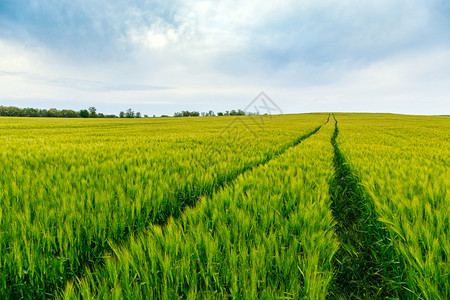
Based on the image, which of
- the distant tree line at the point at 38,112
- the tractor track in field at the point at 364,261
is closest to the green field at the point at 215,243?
the tractor track in field at the point at 364,261

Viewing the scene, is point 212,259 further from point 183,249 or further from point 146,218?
point 146,218

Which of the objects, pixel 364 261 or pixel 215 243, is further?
pixel 364 261

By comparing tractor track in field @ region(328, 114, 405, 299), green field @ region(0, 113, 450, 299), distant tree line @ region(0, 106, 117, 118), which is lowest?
tractor track in field @ region(328, 114, 405, 299)

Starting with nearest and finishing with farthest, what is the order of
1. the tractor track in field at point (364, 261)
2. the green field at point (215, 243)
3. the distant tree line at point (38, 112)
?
the green field at point (215, 243) → the tractor track in field at point (364, 261) → the distant tree line at point (38, 112)

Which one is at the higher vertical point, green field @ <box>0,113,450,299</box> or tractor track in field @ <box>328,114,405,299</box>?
green field @ <box>0,113,450,299</box>

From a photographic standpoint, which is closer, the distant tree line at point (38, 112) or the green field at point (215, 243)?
the green field at point (215, 243)

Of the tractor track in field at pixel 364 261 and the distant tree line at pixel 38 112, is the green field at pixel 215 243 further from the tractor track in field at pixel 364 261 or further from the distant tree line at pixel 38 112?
the distant tree line at pixel 38 112

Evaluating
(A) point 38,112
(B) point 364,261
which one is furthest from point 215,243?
(A) point 38,112

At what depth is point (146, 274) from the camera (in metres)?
0.99

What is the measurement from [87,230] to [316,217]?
1.85 meters

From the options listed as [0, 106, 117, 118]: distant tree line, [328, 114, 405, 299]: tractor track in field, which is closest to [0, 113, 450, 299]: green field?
[328, 114, 405, 299]: tractor track in field

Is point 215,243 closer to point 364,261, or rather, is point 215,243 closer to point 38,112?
point 364,261

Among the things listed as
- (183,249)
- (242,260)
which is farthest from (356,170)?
(183,249)

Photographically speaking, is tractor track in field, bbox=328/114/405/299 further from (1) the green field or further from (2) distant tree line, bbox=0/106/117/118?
(2) distant tree line, bbox=0/106/117/118
